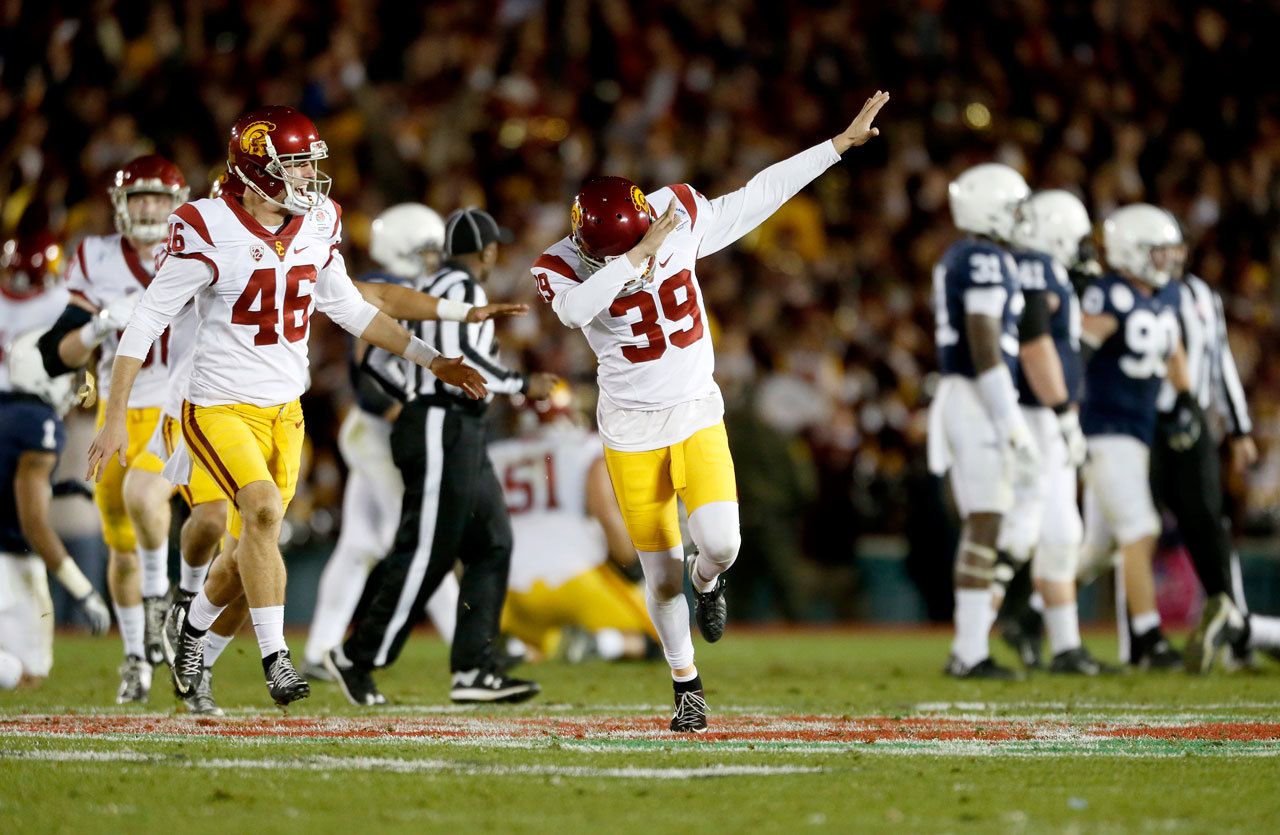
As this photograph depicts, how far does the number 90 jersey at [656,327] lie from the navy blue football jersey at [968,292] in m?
2.60

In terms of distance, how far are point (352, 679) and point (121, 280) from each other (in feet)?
6.28

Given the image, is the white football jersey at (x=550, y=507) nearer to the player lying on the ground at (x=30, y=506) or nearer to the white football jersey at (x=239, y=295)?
the player lying on the ground at (x=30, y=506)

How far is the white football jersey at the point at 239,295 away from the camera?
562 centimetres

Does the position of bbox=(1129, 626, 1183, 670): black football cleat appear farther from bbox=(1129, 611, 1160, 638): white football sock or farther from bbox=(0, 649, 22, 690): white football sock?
bbox=(0, 649, 22, 690): white football sock

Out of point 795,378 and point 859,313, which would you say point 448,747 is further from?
point 859,313

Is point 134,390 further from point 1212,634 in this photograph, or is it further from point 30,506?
point 1212,634

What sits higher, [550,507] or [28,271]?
[28,271]

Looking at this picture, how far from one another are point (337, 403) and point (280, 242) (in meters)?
7.49

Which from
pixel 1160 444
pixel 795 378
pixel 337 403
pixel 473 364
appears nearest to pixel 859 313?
pixel 795 378

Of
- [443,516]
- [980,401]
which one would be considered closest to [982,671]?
[980,401]

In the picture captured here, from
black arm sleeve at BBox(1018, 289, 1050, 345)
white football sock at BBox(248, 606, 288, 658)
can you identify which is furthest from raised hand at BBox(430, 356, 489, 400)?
black arm sleeve at BBox(1018, 289, 1050, 345)

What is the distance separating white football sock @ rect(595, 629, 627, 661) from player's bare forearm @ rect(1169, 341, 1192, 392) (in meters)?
3.33

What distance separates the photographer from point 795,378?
13.8 meters

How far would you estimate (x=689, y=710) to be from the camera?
18.5ft
